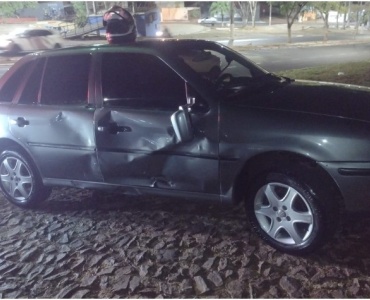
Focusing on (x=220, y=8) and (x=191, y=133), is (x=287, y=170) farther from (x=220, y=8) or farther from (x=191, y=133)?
(x=220, y=8)

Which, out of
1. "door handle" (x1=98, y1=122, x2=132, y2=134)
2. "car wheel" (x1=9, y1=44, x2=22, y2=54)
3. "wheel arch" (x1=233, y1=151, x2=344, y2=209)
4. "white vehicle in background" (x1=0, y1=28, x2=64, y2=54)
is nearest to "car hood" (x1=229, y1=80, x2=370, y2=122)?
"wheel arch" (x1=233, y1=151, x2=344, y2=209)

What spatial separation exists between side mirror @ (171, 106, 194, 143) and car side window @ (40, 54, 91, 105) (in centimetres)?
98

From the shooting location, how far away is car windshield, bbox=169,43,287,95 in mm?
3402

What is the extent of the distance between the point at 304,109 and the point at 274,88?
65 cm

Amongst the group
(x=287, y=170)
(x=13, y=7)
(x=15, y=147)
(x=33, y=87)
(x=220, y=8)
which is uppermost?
(x=13, y=7)

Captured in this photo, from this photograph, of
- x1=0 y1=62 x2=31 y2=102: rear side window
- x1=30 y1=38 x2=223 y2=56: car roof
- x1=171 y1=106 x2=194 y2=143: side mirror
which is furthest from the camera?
x1=0 y1=62 x2=31 y2=102: rear side window

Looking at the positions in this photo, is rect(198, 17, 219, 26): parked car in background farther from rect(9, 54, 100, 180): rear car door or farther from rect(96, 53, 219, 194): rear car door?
rect(96, 53, 219, 194): rear car door

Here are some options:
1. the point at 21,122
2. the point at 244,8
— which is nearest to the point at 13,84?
the point at 21,122

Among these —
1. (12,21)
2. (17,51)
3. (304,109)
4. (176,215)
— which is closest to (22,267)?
(176,215)

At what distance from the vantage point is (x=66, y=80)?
12.5 feet

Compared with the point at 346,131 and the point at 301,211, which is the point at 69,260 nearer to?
the point at 301,211

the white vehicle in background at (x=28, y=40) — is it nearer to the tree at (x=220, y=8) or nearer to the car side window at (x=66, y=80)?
the car side window at (x=66, y=80)

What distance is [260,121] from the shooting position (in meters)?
2.96

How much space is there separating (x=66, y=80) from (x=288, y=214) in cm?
235
